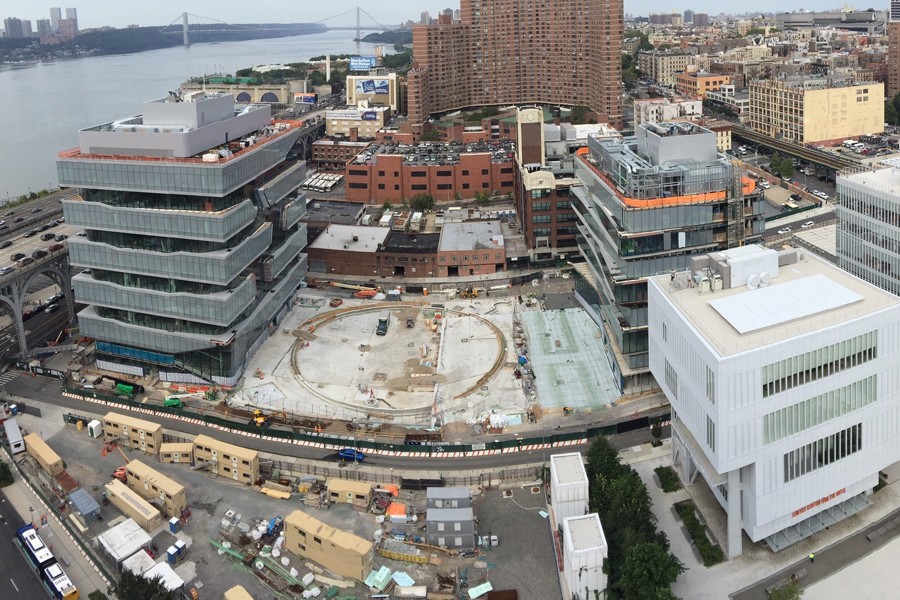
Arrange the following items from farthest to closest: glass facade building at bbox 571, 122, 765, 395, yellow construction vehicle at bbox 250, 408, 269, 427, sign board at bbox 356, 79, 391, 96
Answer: sign board at bbox 356, 79, 391, 96
yellow construction vehicle at bbox 250, 408, 269, 427
glass facade building at bbox 571, 122, 765, 395

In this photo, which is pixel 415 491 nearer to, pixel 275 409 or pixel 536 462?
pixel 536 462

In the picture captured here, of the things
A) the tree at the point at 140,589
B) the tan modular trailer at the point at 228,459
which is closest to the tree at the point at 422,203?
the tan modular trailer at the point at 228,459

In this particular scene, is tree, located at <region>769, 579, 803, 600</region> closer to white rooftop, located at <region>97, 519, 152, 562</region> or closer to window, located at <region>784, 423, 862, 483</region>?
window, located at <region>784, 423, 862, 483</region>

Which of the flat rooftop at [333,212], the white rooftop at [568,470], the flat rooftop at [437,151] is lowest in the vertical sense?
the white rooftop at [568,470]

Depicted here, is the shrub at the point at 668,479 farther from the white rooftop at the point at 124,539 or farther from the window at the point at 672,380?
the white rooftop at the point at 124,539

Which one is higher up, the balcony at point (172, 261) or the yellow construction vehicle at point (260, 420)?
the balcony at point (172, 261)

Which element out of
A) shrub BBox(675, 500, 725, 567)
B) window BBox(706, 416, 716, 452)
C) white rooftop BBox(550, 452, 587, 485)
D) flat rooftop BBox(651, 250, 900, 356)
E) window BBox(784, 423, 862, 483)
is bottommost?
shrub BBox(675, 500, 725, 567)

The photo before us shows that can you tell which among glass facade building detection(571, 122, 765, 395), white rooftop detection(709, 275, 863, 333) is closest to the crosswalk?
glass facade building detection(571, 122, 765, 395)
